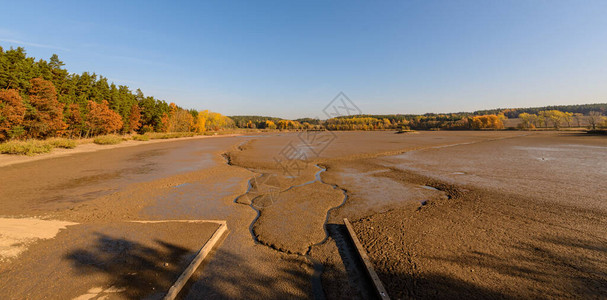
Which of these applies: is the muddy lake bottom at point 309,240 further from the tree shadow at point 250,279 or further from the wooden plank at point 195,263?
the wooden plank at point 195,263

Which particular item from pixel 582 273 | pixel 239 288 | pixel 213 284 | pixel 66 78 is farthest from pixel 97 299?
pixel 66 78

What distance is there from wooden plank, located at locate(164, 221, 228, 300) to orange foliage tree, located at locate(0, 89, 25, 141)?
113 feet

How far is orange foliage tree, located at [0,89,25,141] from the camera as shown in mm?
22750

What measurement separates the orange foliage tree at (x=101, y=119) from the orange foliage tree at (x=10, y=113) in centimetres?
1492

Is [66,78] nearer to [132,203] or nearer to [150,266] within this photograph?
[132,203]

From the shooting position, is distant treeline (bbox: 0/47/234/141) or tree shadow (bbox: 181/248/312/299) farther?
distant treeline (bbox: 0/47/234/141)

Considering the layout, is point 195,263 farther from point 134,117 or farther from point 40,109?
point 134,117

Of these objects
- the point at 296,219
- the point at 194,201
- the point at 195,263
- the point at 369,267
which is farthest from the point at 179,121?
the point at 369,267

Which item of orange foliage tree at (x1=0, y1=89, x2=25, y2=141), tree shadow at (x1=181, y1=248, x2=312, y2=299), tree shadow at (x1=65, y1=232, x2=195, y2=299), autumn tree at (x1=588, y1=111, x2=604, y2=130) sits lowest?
tree shadow at (x1=181, y1=248, x2=312, y2=299)

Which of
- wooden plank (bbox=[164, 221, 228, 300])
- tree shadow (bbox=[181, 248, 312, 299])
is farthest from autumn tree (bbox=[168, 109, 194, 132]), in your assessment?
tree shadow (bbox=[181, 248, 312, 299])

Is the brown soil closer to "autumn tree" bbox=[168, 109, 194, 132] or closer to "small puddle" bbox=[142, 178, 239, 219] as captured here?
"small puddle" bbox=[142, 178, 239, 219]

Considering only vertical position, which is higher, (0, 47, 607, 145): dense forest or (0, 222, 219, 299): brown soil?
(0, 47, 607, 145): dense forest

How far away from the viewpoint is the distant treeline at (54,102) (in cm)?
2438

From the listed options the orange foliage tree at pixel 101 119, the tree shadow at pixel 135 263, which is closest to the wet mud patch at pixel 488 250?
the tree shadow at pixel 135 263
